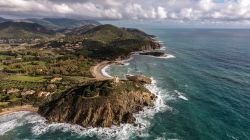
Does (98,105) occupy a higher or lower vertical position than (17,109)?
higher

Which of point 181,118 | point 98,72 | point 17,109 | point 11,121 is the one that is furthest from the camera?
point 98,72

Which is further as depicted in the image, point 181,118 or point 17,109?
point 17,109

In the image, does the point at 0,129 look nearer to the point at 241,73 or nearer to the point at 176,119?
the point at 176,119

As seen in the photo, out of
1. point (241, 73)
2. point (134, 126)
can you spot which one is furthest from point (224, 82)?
point (134, 126)

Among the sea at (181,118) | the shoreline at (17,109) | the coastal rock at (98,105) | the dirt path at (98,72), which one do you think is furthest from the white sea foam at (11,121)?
the dirt path at (98,72)

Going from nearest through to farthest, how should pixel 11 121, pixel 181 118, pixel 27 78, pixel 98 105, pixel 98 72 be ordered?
pixel 181 118
pixel 98 105
pixel 11 121
pixel 27 78
pixel 98 72

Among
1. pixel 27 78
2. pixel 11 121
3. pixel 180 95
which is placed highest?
pixel 27 78

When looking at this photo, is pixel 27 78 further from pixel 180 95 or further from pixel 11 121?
pixel 180 95

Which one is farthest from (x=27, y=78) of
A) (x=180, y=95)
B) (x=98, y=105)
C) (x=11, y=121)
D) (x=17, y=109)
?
→ (x=180, y=95)

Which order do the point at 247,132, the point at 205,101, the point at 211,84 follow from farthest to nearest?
the point at 211,84 → the point at 205,101 → the point at 247,132
